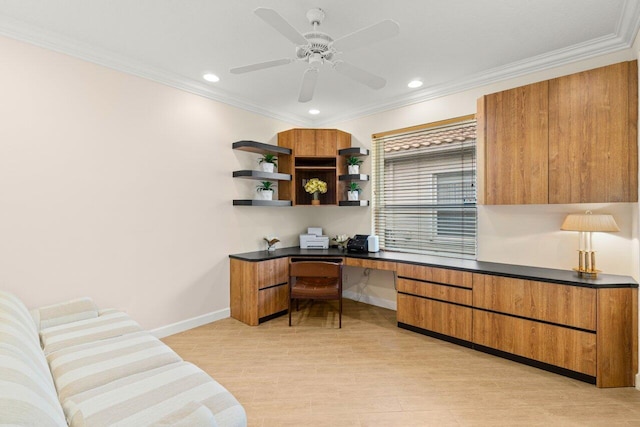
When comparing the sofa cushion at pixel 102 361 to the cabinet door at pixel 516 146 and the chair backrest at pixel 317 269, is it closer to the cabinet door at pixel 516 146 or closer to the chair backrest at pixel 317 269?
the chair backrest at pixel 317 269

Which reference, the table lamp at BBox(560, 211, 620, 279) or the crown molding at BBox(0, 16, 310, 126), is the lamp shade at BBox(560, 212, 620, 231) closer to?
the table lamp at BBox(560, 211, 620, 279)

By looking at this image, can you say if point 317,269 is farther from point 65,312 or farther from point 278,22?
point 278,22

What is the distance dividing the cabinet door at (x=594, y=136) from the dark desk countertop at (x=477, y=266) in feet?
2.05

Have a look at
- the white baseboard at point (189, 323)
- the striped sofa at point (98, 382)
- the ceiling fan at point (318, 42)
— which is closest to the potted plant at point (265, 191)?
the white baseboard at point (189, 323)

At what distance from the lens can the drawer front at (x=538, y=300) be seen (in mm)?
2293

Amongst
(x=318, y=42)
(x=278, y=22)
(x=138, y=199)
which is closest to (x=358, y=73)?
(x=318, y=42)

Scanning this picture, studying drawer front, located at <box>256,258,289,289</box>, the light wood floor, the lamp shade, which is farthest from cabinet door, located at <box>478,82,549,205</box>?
drawer front, located at <box>256,258,289,289</box>

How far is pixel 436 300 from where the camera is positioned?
121 inches

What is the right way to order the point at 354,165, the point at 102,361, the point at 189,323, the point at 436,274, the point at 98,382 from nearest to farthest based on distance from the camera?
the point at 98,382
the point at 102,361
the point at 436,274
the point at 189,323
the point at 354,165

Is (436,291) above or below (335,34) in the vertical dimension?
below

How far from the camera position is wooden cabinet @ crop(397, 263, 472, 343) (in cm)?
288

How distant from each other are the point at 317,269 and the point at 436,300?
50.0 inches

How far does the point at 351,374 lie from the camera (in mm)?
2447

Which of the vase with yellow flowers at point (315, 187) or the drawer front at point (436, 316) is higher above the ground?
the vase with yellow flowers at point (315, 187)
